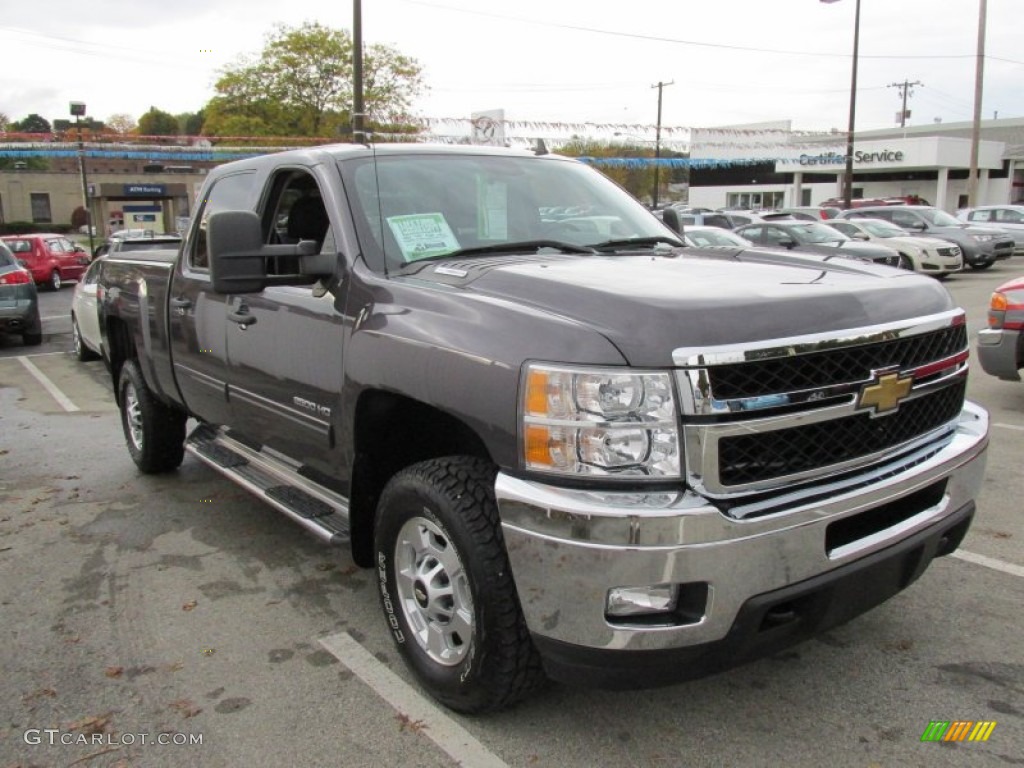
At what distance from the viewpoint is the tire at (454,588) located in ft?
8.62

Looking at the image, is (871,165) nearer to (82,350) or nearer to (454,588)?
(82,350)

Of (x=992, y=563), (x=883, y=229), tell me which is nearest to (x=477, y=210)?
(x=992, y=563)

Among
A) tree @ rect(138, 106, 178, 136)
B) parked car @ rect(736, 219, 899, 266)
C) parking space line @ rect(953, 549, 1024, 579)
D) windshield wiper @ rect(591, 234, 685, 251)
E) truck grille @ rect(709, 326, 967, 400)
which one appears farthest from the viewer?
tree @ rect(138, 106, 178, 136)

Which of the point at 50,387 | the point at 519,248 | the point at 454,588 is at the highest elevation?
the point at 519,248

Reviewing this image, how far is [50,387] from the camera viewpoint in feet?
33.9

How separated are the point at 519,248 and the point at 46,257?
24471mm

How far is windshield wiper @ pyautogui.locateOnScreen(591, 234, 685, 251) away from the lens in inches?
149

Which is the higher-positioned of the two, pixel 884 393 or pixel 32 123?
pixel 32 123

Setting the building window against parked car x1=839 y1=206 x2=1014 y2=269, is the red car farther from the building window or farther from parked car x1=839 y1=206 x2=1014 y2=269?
the building window

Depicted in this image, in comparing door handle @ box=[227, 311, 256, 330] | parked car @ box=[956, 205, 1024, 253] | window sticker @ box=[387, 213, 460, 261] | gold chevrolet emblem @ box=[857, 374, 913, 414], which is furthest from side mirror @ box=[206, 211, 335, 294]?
parked car @ box=[956, 205, 1024, 253]

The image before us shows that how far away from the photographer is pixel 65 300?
22062 millimetres

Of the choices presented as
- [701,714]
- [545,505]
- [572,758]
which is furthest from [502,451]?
[701,714]

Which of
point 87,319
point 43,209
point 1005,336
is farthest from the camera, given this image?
point 43,209

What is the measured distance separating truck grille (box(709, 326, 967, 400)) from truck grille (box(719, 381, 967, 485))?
0.41 ft
